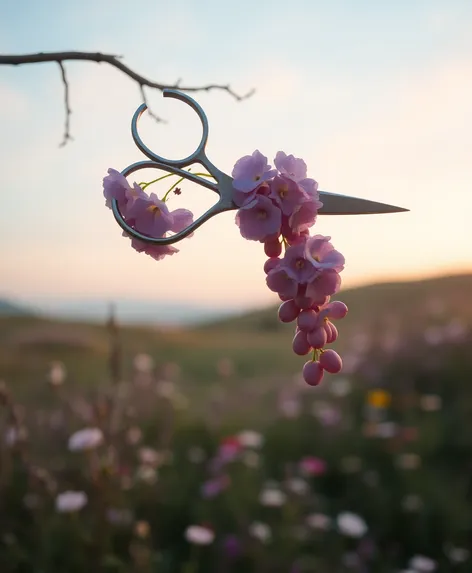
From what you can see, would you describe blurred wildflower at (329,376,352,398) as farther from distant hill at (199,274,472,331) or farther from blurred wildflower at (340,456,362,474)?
distant hill at (199,274,472,331)

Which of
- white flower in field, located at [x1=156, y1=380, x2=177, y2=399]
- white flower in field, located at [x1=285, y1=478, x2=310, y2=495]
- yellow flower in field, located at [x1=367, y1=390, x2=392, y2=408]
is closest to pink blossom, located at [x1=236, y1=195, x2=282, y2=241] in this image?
white flower in field, located at [x1=285, y1=478, x2=310, y2=495]

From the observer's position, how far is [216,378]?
18.3 ft

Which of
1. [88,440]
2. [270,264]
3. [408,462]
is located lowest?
[408,462]

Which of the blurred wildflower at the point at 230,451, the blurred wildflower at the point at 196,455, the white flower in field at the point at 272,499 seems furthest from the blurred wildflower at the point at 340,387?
the white flower in field at the point at 272,499

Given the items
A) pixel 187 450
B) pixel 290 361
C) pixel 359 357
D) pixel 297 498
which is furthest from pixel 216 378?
pixel 297 498

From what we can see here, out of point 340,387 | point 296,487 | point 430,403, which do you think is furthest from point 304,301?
point 340,387

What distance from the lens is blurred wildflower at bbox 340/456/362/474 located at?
3.23 meters

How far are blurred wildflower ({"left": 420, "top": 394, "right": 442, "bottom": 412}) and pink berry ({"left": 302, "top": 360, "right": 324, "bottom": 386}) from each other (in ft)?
10.4

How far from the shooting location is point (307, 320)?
797 millimetres

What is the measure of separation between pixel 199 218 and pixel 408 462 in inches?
103

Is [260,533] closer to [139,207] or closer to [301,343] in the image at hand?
[301,343]

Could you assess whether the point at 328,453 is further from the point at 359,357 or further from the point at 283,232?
the point at 283,232

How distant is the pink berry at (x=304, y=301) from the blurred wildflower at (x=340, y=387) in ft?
11.0

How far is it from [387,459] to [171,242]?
2.85 metres
